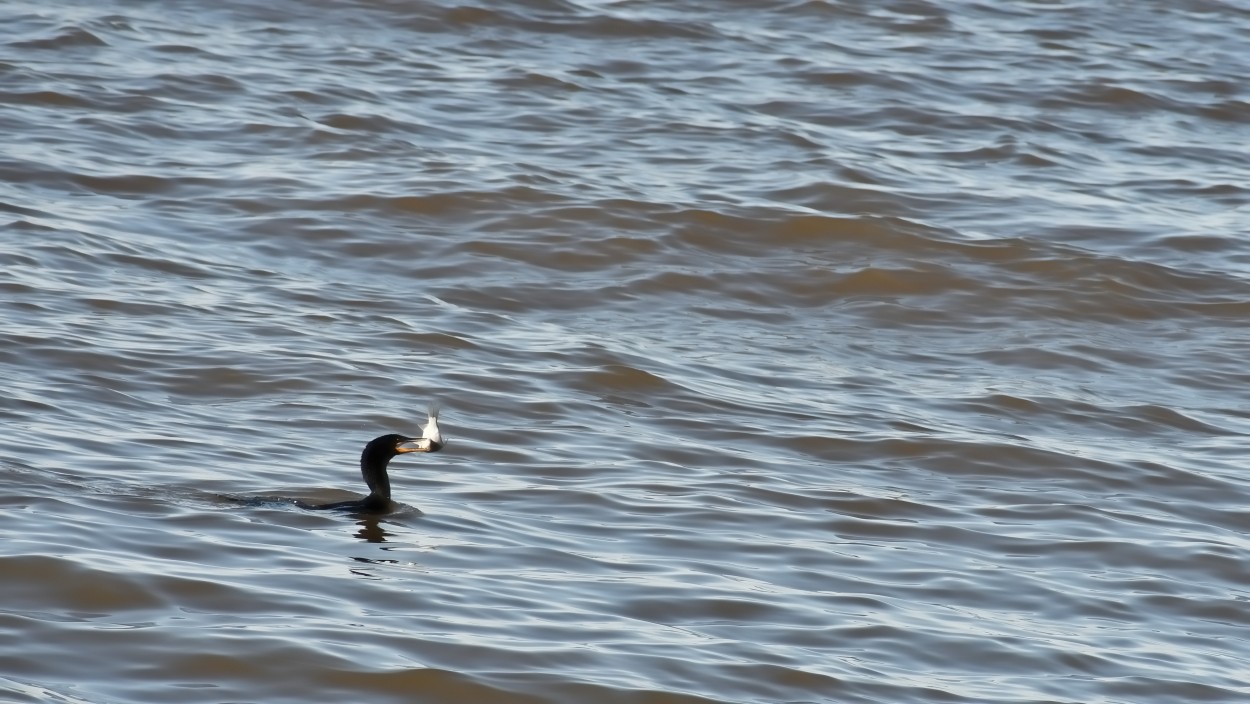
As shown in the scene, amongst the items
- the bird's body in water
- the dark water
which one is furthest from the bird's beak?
the dark water

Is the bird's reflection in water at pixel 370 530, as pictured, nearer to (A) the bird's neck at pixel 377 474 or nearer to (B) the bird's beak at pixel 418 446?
(A) the bird's neck at pixel 377 474

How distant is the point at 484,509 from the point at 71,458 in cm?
160

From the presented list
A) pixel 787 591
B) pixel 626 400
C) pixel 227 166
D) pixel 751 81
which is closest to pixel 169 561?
pixel 787 591

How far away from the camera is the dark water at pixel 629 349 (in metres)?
5.84

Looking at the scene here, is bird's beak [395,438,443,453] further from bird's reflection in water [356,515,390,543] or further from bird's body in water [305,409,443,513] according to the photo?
bird's reflection in water [356,515,390,543]

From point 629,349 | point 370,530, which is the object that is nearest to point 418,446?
point 370,530

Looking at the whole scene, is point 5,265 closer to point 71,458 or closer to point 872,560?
point 71,458

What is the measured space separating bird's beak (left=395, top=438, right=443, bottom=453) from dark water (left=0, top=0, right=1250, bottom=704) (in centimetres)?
25

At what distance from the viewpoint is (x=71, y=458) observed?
7344 millimetres

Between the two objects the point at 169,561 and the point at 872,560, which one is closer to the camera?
the point at 169,561

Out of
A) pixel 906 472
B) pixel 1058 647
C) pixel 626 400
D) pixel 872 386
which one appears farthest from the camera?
pixel 872 386

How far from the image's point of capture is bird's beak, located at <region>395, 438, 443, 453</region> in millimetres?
6938

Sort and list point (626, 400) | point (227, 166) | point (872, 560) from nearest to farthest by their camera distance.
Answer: point (872, 560) → point (626, 400) → point (227, 166)

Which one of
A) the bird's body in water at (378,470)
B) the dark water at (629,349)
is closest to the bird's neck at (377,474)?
the bird's body in water at (378,470)
